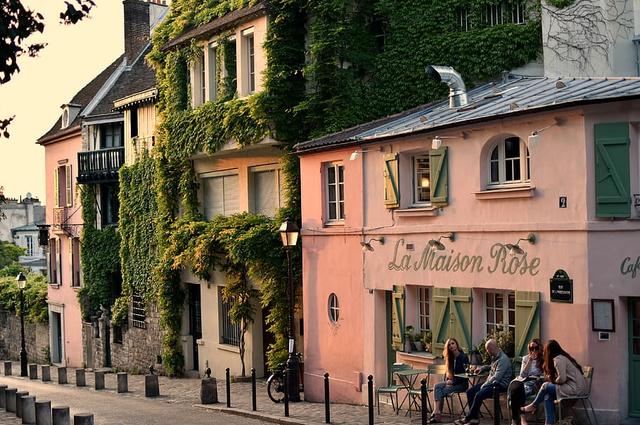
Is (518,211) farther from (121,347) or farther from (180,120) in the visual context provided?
(121,347)

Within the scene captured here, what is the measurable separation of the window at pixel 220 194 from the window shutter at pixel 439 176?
11383mm

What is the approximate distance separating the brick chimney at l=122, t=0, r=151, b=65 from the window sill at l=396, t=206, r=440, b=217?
84.4ft

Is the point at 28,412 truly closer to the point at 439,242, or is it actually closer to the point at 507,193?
the point at 439,242

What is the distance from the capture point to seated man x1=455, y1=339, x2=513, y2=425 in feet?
54.4

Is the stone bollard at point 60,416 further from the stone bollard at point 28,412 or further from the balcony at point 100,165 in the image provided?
the balcony at point 100,165

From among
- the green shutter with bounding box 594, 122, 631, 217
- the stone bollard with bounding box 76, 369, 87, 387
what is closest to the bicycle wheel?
the stone bollard with bounding box 76, 369, 87, 387

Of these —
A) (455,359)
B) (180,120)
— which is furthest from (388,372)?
(180,120)

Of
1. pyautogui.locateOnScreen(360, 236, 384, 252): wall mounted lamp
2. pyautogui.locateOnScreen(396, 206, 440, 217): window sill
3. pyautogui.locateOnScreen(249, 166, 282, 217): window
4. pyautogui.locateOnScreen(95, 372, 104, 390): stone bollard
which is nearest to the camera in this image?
pyautogui.locateOnScreen(396, 206, 440, 217): window sill

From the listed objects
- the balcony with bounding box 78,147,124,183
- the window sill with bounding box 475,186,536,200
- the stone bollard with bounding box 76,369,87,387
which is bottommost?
the stone bollard with bounding box 76,369,87,387

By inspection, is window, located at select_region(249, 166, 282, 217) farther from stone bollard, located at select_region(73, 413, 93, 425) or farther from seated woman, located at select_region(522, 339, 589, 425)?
seated woman, located at select_region(522, 339, 589, 425)

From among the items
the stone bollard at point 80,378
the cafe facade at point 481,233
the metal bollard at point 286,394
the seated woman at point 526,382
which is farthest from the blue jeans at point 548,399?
the stone bollard at point 80,378

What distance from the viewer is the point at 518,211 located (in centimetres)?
1717

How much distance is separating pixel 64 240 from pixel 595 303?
3203 cm

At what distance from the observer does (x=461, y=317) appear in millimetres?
18328
